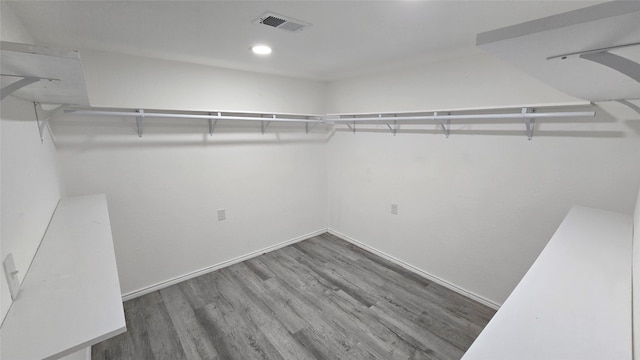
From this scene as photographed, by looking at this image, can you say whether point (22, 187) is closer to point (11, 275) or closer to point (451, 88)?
point (11, 275)

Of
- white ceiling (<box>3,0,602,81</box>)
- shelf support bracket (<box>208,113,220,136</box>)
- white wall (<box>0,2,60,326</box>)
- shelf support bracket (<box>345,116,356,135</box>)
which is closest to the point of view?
white wall (<box>0,2,60,326</box>)

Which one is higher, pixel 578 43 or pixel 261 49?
pixel 261 49

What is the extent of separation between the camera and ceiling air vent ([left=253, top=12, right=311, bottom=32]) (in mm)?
1533

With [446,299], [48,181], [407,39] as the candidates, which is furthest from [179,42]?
[446,299]

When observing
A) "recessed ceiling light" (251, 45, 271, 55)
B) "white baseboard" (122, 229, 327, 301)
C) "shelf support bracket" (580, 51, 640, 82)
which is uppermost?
"recessed ceiling light" (251, 45, 271, 55)

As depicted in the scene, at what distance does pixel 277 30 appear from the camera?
1742mm

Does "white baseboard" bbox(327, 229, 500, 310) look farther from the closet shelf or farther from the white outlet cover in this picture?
the white outlet cover

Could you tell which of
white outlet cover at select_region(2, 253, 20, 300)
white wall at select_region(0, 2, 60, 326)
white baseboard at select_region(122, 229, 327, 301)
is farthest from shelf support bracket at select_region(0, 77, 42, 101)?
white baseboard at select_region(122, 229, 327, 301)

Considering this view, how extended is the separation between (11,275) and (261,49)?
1.93 meters

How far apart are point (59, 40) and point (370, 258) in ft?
11.2

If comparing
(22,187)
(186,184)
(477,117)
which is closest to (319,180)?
(186,184)

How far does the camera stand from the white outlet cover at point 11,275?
2.89ft

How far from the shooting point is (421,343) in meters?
2.06

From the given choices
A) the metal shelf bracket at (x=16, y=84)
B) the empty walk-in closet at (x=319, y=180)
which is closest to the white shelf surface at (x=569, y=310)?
the empty walk-in closet at (x=319, y=180)
